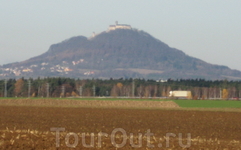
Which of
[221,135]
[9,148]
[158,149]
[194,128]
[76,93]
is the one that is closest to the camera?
[9,148]

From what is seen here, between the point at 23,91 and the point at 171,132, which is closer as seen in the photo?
the point at 171,132

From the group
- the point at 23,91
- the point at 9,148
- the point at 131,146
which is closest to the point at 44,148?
the point at 9,148

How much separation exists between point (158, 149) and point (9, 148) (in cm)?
648

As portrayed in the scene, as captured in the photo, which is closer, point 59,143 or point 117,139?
point 59,143

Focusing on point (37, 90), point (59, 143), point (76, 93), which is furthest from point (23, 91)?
point (59, 143)

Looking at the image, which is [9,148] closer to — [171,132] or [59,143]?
[59,143]

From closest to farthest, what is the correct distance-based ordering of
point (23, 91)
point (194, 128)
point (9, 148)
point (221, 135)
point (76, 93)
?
point (9, 148) → point (221, 135) → point (194, 128) → point (23, 91) → point (76, 93)

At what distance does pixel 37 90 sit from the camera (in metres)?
182

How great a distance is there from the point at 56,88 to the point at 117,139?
516 feet

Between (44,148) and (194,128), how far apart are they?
18.7m

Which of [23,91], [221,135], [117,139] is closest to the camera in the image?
[117,139]

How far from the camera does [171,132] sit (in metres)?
34.3

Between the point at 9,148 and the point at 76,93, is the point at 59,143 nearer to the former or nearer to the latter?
the point at 9,148

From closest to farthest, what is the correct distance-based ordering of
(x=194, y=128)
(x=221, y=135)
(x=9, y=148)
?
(x=9, y=148) → (x=221, y=135) → (x=194, y=128)
